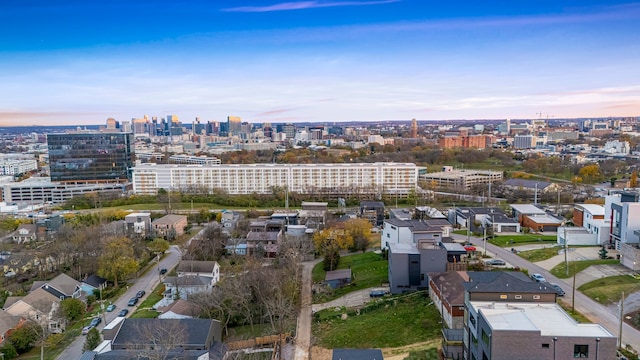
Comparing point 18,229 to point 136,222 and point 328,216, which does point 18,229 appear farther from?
point 328,216

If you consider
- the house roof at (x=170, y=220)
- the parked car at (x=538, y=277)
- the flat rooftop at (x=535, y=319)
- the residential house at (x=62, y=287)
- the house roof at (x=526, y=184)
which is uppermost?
the house roof at (x=526, y=184)

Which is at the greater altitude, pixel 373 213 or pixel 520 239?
pixel 373 213

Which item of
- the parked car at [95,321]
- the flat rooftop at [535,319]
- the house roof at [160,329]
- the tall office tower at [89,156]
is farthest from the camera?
the tall office tower at [89,156]

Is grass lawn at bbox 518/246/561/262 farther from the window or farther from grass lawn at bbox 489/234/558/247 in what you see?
the window

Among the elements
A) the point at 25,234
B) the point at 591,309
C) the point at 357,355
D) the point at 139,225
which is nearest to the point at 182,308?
the point at 357,355

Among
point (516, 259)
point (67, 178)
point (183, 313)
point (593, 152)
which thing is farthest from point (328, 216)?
point (593, 152)


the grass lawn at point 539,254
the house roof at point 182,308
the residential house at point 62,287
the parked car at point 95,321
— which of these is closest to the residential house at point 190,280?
the house roof at point 182,308

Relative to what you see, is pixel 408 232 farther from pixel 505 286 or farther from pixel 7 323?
pixel 7 323

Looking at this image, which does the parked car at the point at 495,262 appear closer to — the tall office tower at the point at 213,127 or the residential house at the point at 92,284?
the residential house at the point at 92,284
